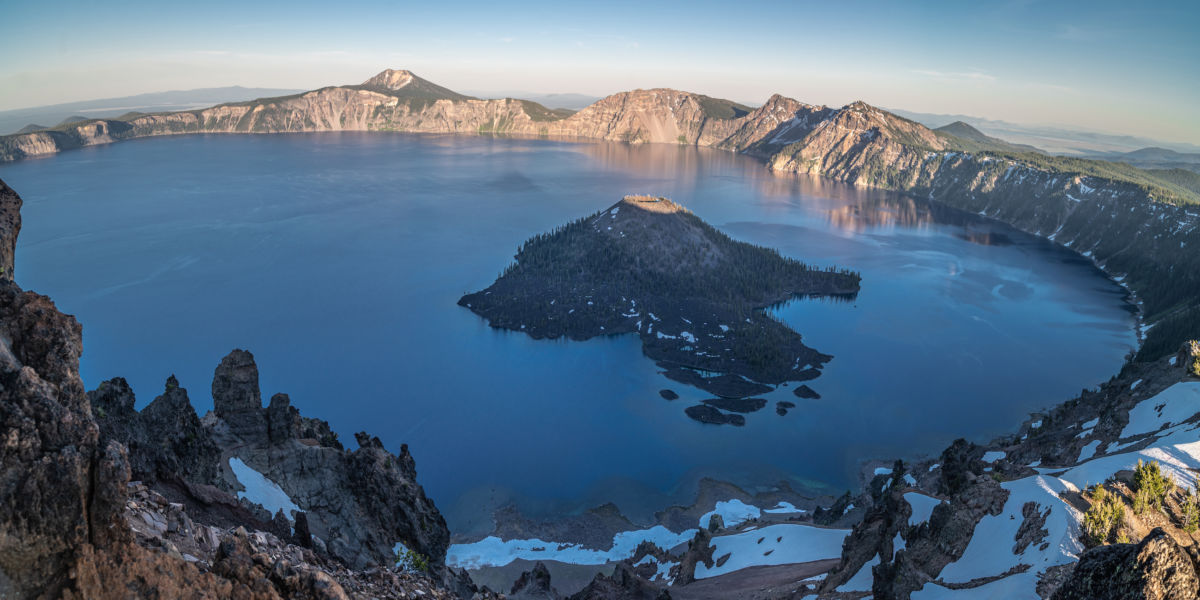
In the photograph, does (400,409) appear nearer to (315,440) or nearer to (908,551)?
→ (315,440)

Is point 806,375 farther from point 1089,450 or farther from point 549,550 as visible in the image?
point 549,550

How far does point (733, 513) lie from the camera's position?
76.1 metres

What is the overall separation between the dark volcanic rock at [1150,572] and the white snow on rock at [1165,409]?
45330mm

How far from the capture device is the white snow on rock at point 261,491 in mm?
36844

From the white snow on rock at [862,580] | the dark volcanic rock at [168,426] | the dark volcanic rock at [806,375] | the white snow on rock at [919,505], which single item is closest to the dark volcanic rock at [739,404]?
the dark volcanic rock at [806,375]

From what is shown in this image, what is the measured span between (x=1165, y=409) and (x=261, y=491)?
71.8 metres

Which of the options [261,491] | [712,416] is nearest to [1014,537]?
[261,491]

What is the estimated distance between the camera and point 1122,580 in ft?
52.2

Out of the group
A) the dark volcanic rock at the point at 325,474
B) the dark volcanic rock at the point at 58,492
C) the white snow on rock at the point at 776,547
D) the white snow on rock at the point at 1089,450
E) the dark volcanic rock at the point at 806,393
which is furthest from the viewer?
the dark volcanic rock at the point at 806,393

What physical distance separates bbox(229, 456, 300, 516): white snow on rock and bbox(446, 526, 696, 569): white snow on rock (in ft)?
95.6

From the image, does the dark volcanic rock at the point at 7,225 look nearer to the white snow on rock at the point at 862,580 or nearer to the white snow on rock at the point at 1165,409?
the white snow on rock at the point at 862,580

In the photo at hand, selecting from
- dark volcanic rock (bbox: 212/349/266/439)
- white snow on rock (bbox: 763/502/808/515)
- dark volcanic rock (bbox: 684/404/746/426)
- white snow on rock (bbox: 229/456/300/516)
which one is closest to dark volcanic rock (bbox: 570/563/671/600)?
white snow on rock (bbox: 229/456/300/516)

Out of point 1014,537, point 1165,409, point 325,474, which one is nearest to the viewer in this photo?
point 1014,537

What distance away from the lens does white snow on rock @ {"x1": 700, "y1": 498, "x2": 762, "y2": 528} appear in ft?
243
